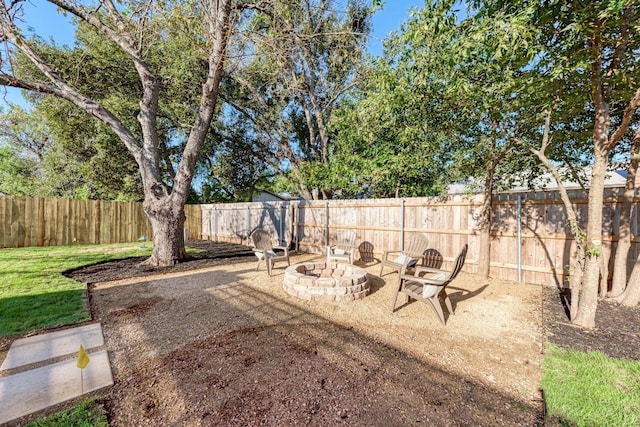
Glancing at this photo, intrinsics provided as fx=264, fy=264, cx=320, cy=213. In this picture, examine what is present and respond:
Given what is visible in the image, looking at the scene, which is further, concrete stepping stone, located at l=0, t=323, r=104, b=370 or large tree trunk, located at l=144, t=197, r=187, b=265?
large tree trunk, located at l=144, t=197, r=187, b=265

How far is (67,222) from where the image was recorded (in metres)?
9.57

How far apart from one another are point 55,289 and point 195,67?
8833mm

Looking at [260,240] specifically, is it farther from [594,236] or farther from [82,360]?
[594,236]

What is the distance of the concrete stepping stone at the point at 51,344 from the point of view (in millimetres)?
2498

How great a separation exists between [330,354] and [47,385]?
7.65 ft

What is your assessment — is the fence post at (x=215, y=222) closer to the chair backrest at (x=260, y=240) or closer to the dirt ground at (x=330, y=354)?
the chair backrest at (x=260, y=240)

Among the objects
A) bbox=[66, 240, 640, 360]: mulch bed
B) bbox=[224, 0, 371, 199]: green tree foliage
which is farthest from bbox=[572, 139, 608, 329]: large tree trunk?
bbox=[224, 0, 371, 199]: green tree foliage

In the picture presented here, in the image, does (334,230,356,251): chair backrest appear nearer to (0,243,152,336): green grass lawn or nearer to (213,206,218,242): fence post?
(0,243,152,336): green grass lawn

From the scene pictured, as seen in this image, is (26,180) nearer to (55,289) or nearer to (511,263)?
(55,289)

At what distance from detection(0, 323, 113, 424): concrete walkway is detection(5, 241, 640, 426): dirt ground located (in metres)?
0.14

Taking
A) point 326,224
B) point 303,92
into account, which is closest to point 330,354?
point 326,224

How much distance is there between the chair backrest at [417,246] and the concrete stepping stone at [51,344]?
208 inches

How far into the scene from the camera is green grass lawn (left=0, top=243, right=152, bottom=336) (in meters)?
3.29

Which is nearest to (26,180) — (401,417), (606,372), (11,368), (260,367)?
(11,368)
